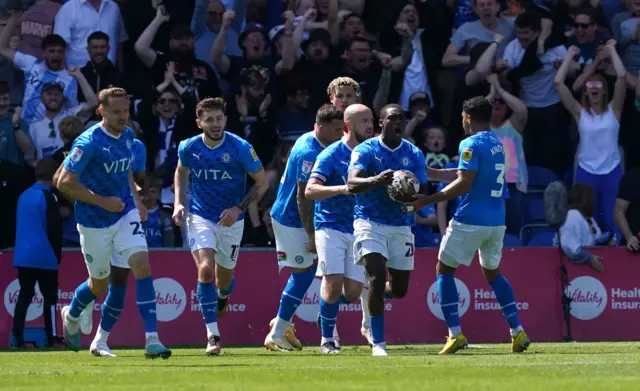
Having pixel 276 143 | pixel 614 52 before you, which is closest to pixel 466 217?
pixel 276 143

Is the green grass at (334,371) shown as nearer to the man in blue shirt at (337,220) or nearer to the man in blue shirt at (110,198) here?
the man in blue shirt at (337,220)

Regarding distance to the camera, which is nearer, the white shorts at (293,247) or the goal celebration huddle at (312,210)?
the goal celebration huddle at (312,210)

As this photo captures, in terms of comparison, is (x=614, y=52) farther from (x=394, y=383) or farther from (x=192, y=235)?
(x=394, y=383)

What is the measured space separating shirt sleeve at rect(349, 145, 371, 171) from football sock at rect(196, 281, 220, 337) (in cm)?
210

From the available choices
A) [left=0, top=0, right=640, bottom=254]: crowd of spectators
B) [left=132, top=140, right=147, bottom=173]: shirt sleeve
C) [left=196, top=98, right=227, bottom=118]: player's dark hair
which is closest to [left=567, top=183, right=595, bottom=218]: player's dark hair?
[left=0, top=0, right=640, bottom=254]: crowd of spectators

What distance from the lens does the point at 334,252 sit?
1244 centimetres

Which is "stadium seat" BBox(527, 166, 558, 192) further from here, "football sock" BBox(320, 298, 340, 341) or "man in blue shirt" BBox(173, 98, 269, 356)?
"man in blue shirt" BBox(173, 98, 269, 356)

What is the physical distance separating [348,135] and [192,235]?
1.89m

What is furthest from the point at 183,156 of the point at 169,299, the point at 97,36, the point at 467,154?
the point at 97,36

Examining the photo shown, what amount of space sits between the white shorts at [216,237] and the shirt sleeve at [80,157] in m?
1.44

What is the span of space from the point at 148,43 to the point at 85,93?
3.88 feet

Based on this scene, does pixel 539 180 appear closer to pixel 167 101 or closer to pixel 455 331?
pixel 167 101

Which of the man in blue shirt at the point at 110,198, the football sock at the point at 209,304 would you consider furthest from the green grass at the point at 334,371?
the man in blue shirt at the point at 110,198

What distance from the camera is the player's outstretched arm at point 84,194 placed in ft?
38.8
